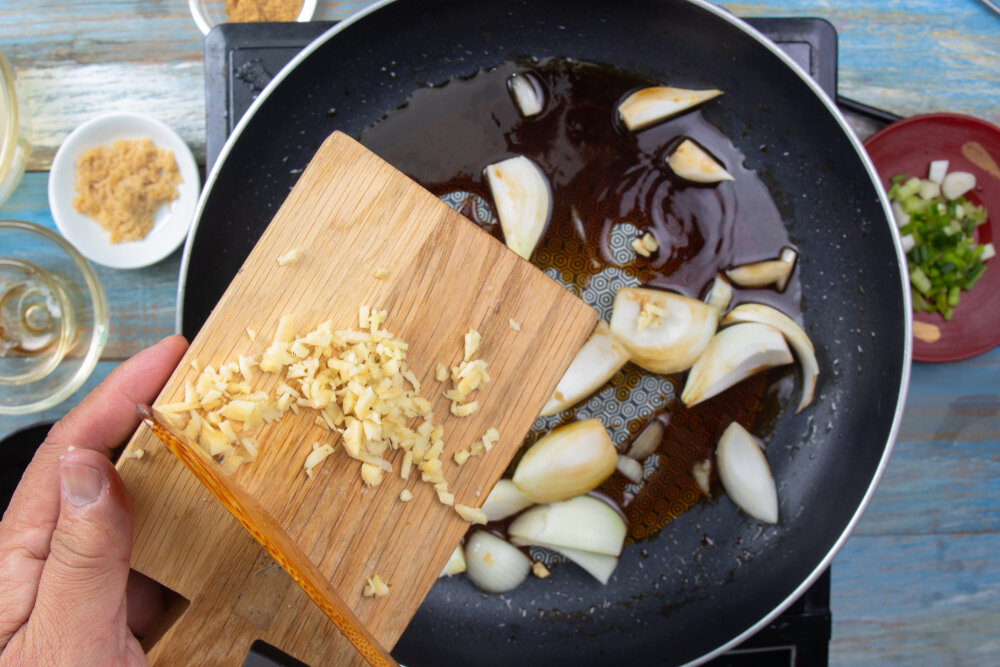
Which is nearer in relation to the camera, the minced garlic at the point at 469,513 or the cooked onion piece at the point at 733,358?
the minced garlic at the point at 469,513

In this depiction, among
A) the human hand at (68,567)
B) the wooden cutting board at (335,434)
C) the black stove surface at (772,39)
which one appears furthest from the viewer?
the black stove surface at (772,39)

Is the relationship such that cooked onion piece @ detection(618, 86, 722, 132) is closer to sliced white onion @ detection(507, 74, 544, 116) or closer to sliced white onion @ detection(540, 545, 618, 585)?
sliced white onion @ detection(507, 74, 544, 116)

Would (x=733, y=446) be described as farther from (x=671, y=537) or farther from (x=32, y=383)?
(x=32, y=383)

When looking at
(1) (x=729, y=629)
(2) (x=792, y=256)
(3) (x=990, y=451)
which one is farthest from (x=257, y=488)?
(3) (x=990, y=451)

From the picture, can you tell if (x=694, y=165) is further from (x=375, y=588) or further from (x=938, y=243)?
(x=375, y=588)

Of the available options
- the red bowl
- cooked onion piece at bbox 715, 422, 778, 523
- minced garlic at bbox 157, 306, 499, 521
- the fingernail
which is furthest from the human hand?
the red bowl

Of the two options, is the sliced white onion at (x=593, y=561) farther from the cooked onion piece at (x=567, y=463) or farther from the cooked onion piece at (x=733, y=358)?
the cooked onion piece at (x=733, y=358)

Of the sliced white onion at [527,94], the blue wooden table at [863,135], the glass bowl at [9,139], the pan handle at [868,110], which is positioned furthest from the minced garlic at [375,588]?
the pan handle at [868,110]
